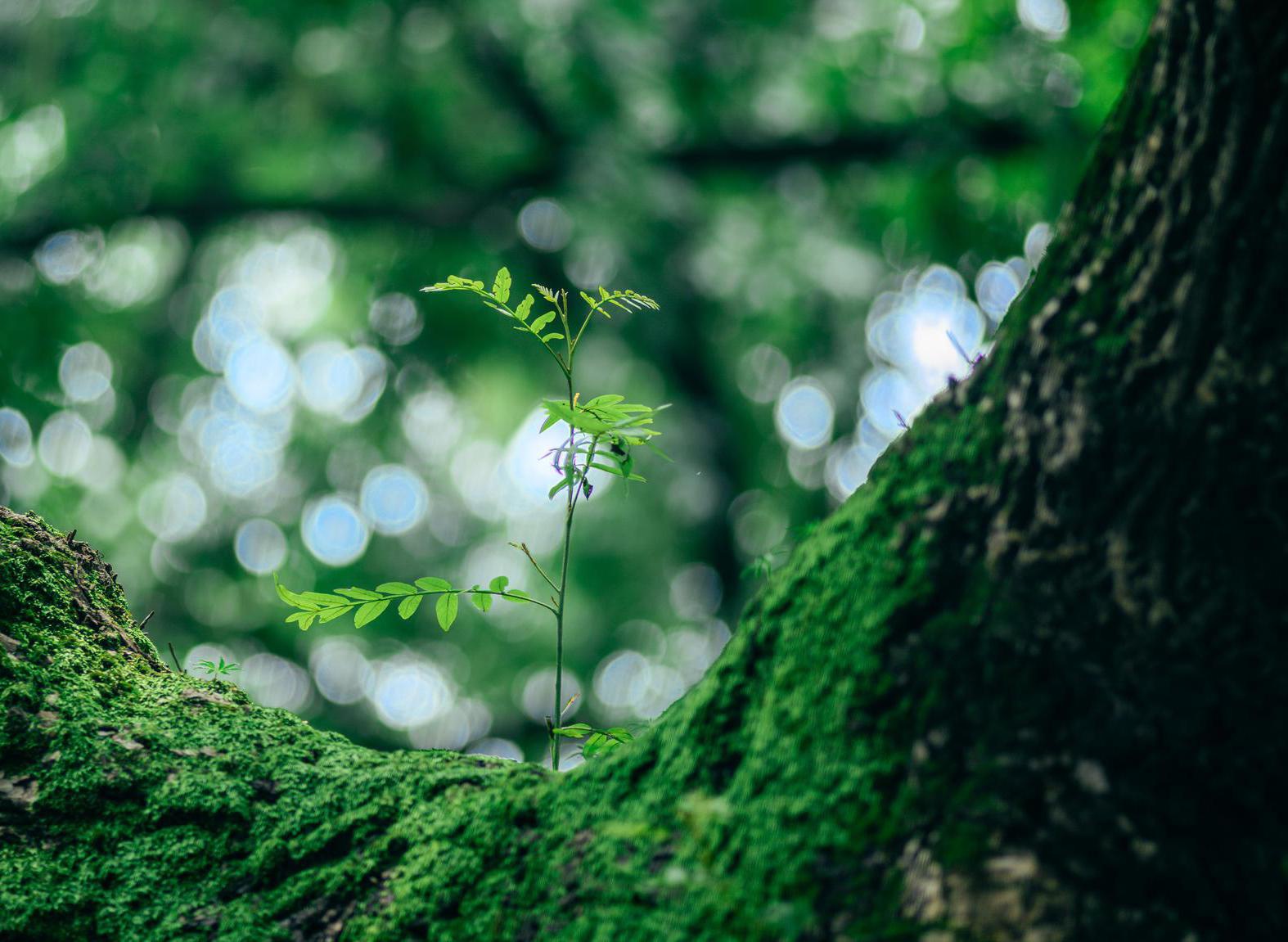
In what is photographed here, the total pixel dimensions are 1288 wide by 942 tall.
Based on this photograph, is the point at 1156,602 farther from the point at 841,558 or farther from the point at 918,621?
the point at 841,558

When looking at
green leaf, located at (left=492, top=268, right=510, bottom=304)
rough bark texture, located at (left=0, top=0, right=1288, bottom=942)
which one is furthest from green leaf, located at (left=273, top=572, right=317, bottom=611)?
green leaf, located at (left=492, top=268, right=510, bottom=304)

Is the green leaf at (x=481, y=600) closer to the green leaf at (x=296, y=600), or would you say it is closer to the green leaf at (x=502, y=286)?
the green leaf at (x=296, y=600)

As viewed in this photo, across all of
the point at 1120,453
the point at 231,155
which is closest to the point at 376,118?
the point at 231,155

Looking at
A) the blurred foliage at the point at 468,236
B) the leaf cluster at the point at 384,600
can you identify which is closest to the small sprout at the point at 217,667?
the leaf cluster at the point at 384,600

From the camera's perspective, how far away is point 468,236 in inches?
326

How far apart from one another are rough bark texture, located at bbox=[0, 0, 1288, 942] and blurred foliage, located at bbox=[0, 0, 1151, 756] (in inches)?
261

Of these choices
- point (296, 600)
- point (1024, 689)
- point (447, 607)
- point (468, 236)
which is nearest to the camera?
point (1024, 689)

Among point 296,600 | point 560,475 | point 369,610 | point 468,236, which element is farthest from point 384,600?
point 468,236

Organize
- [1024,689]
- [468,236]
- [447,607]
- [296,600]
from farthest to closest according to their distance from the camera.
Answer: [468,236], [447,607], [296,600], [1024,689]

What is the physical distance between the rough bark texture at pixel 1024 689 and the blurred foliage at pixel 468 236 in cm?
664

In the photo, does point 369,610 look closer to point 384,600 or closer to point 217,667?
point 384,600

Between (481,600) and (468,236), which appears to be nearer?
(481,600)

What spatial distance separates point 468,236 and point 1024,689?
312 inches

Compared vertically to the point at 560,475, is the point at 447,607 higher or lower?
lower
